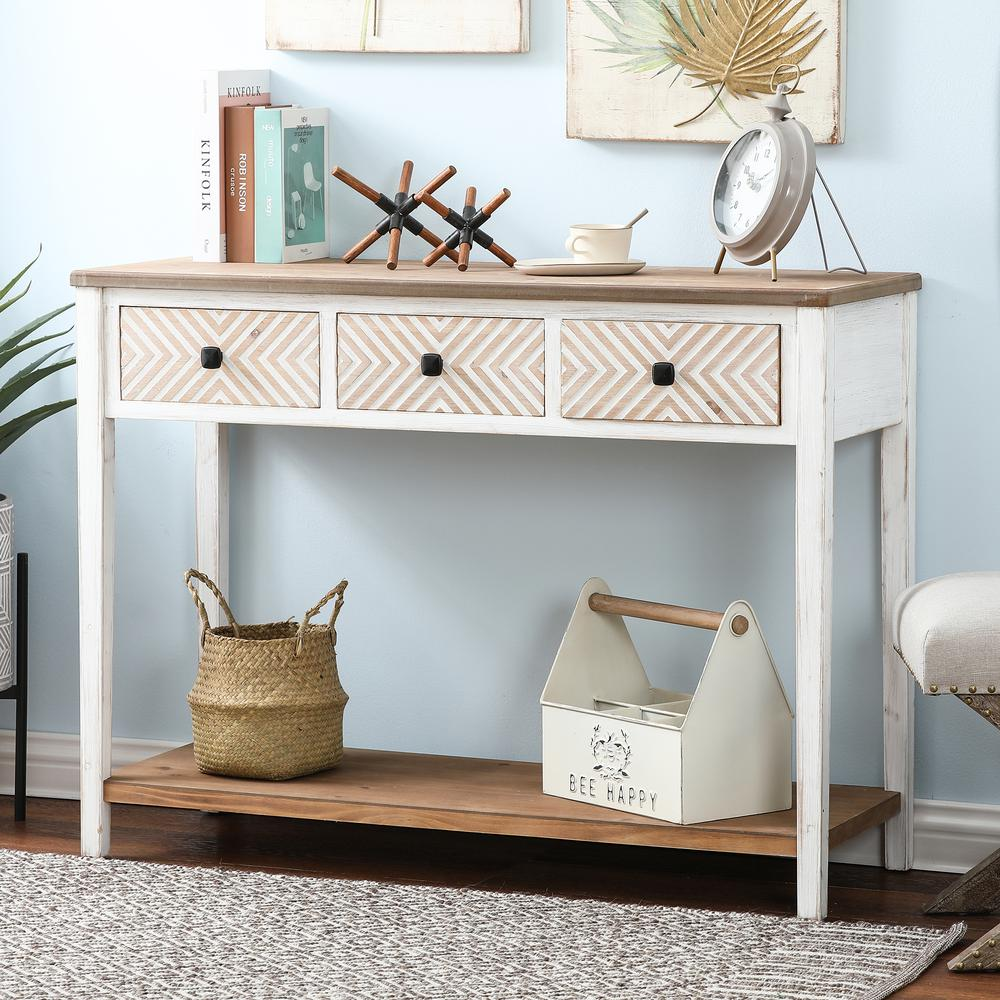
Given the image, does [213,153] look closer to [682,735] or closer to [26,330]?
[26,330]

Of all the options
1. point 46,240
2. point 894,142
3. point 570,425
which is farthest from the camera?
point 46,240

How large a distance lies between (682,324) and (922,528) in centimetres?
59

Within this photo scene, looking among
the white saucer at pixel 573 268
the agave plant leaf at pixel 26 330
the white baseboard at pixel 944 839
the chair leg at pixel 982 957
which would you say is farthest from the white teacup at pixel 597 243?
the chair leg at pixel 982 957

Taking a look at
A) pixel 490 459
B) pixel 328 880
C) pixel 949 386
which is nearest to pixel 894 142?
pixel 949 386

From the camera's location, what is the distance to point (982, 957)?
230 cm

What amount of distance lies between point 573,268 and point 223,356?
0.53 metres

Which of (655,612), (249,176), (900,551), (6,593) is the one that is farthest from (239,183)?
(900,551)

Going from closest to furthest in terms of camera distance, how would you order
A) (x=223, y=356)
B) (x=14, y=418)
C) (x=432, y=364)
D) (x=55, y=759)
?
1. (x=432, y=364)
2. (x=223, y=356)
3. (x=14, y=418)
4. (x=55, y=759)

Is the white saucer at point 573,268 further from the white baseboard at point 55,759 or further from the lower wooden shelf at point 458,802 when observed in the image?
the white baseboard at point 55,759

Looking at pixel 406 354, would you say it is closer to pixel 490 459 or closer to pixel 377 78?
pixel 490 459

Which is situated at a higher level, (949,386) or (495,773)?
(949,386)

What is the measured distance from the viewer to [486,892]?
2607mm

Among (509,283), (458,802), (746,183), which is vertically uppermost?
(746,183)

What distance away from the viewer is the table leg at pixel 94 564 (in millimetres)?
2711
